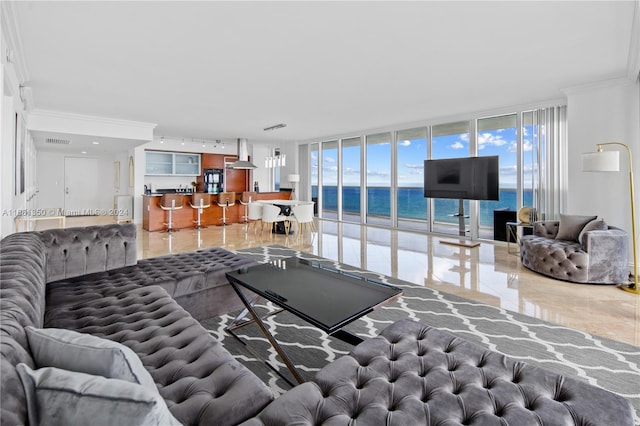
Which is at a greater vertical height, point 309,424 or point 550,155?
point 550,155

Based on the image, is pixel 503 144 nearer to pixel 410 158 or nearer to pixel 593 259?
pixel 410 158

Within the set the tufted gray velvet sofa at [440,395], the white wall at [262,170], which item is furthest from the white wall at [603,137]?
the white wall at [262,170]

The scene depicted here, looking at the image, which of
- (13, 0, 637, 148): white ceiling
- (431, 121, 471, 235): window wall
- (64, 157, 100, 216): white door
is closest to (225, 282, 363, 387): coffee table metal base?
(13, 0, 637, 148): white ceiling

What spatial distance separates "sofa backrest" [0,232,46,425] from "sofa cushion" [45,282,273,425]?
0.38 m

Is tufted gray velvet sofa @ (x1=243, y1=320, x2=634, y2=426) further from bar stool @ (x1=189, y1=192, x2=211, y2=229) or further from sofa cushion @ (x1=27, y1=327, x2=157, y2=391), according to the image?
bar stool @ (x1=189, y1=192, x2=211, y2=229)

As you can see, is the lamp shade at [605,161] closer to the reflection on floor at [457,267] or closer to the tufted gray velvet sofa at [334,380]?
the reflection on floor at [457,267]

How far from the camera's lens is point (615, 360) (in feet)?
7.77

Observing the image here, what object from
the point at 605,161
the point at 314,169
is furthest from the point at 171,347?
the point at 314,169

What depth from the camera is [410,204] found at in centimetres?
1387

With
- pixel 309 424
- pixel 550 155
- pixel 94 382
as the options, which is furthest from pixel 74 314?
pixel 550 155

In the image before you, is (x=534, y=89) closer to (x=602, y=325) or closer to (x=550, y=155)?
(x=550, y=155)

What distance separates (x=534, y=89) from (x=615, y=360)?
4469 mm

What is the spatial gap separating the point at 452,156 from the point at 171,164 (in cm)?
894

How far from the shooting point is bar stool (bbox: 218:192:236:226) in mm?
9438
